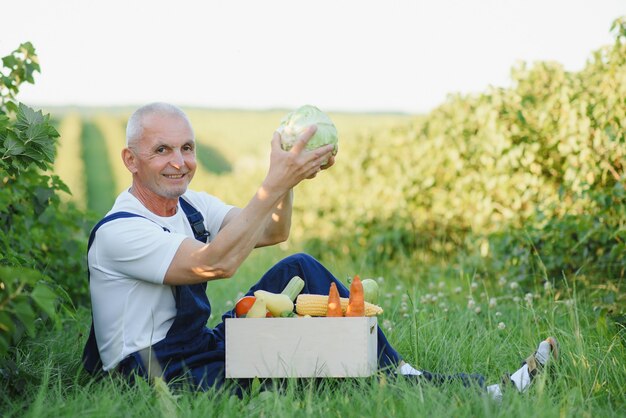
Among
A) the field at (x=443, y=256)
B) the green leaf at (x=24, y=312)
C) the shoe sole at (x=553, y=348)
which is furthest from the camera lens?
the shoe sole at (x=553, y=348)

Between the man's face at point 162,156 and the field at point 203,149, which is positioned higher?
the man's face at point 162,156

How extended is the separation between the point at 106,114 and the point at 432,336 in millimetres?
56333

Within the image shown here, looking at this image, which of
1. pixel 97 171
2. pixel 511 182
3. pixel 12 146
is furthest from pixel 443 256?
pixel 97 171

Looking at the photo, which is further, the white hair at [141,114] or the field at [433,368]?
the white hair at [141,114]

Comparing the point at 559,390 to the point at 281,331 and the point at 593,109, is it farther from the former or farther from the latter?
the point at 593,109

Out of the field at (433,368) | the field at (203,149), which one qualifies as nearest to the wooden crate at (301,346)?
the field at (433,368)

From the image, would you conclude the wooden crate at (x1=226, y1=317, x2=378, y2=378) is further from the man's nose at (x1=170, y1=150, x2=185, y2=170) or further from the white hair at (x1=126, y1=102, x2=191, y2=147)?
the white hair at (x1=126, y1=102, x2=191, y2=147)

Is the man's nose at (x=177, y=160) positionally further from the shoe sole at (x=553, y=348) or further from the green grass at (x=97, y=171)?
the green grass at (x=97, y=171)

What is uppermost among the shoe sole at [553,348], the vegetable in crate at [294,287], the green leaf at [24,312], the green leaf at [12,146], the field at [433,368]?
the green leaf at [12,146]

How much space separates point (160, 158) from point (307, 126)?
70 centimetres

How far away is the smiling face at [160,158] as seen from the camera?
3295 millimetres

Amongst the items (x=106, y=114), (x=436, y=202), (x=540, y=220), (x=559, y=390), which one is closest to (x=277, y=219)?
(x=559, y=390)

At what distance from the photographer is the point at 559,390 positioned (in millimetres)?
3178

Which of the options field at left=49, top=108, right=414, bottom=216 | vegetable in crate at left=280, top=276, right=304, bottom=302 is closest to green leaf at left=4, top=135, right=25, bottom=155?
vegetable in crate at left=280, top=276, right=304, bottom=302
